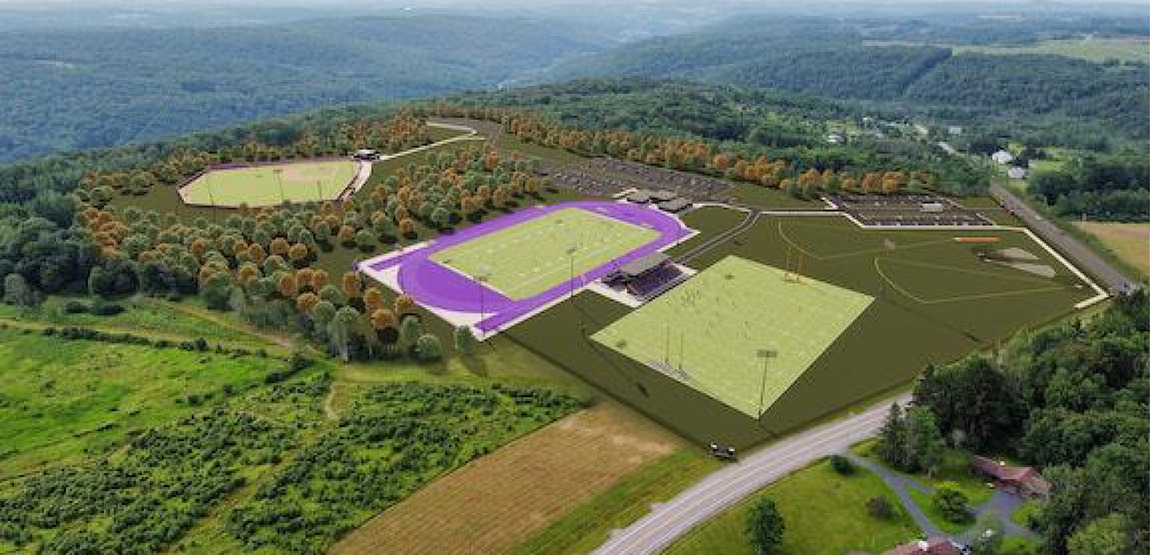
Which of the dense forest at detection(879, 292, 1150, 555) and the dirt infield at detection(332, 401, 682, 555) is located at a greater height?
the dense forest at detection(879, 292, 1150, 555)

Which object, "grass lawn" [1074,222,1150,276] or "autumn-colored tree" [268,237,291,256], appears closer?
"grass lawn" [1074,222,1150,276]

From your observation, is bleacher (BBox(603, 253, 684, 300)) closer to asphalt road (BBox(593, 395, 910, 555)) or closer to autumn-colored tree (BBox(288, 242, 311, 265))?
asphalt road (BBox(593, 395, 910, 555))

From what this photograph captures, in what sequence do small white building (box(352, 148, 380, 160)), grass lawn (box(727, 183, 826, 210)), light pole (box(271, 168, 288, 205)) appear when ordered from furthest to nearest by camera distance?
1. small white building (box(352, 148, 380, 160))
2. light pole (box(271, 168, 288, 205))
3. grass lawn (box(727, 183, 826, 210))

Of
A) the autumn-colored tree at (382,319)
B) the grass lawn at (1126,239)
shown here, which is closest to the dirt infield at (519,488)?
the autumn-colored tree at (382,319)

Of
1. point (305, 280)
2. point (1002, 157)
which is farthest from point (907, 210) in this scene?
point (305, 280)

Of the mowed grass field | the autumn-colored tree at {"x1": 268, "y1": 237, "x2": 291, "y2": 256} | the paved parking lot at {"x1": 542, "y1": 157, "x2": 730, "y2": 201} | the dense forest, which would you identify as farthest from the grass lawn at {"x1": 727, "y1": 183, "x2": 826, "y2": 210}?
the autumn-colored tree at {"x1": 268, "y1": 237, "x2": 291, "y2": 256}

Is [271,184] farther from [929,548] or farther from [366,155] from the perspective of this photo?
[929,548]
